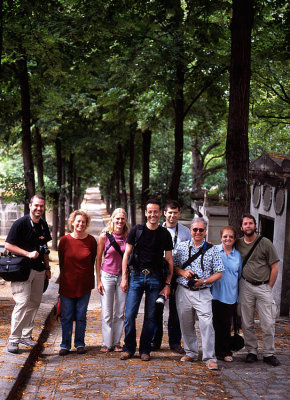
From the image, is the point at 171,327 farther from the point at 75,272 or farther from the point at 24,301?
the point at 24,301

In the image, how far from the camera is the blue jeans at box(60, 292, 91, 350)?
21.2 feet

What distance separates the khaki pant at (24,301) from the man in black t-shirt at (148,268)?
1.15 metres

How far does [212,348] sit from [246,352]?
3.90 ft

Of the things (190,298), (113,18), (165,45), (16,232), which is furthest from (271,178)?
(16,232)

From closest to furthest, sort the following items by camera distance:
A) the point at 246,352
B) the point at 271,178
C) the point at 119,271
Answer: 1. the point at 119,271
2. the point at 246,352
3. the point at 271,178

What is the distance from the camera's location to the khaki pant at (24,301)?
242 inches

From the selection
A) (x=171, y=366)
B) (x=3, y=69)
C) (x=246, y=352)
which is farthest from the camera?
(x=3, y=69)

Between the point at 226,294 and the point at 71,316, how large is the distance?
1996 millimetres

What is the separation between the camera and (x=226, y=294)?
20.9 ft

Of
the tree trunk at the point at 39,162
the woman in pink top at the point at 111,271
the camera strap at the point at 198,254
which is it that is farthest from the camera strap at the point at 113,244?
the tree trunk at the point at 39,162

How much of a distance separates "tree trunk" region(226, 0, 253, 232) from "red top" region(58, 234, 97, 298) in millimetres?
3207

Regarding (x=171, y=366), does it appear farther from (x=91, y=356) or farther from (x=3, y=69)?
(x=3, y=69)

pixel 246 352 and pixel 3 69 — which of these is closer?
pixel 246 352

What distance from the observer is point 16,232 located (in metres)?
6.15
